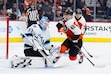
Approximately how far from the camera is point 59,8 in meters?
10.2

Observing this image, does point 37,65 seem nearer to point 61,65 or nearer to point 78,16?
point 61,65

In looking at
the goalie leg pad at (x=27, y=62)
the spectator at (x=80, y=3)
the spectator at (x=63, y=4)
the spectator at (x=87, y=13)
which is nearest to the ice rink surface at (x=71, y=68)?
the goalie leg pad at (x=27, y=62)

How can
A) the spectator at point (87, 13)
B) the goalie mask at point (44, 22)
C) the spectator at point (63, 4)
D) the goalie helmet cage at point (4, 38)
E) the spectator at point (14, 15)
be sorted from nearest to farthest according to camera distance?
the goalie mask at point (44, 22) → the goalie helmet cage at point (4, 38) → the spectator at point (14, 15) → the spectator at point (87, 13) → the spectator at point (63, 4)

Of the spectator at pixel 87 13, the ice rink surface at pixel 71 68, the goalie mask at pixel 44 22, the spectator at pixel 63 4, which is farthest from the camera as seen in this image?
the spectator at pixel 63 4

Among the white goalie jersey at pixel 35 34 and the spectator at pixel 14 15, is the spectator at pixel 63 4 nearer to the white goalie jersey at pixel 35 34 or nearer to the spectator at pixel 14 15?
the spectator at pixel 14 15

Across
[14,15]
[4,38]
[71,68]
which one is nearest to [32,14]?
[14,15]

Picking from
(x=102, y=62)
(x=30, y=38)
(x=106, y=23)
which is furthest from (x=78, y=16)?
(x=106, y=23)

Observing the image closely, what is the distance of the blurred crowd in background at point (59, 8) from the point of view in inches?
388

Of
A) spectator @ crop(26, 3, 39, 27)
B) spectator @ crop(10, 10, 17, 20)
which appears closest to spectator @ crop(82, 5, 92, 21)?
spectator @ crop(26, 3, 39, 27)

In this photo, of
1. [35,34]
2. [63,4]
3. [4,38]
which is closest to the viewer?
[35,34]

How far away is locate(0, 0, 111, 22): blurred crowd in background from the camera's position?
9859mm

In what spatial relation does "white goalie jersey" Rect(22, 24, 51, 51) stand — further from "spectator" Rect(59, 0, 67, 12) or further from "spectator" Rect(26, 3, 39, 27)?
"spectator" Rect(59, 0, 67, 12)

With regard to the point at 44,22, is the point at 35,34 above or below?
below

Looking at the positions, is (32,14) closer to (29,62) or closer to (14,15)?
(14,15)
